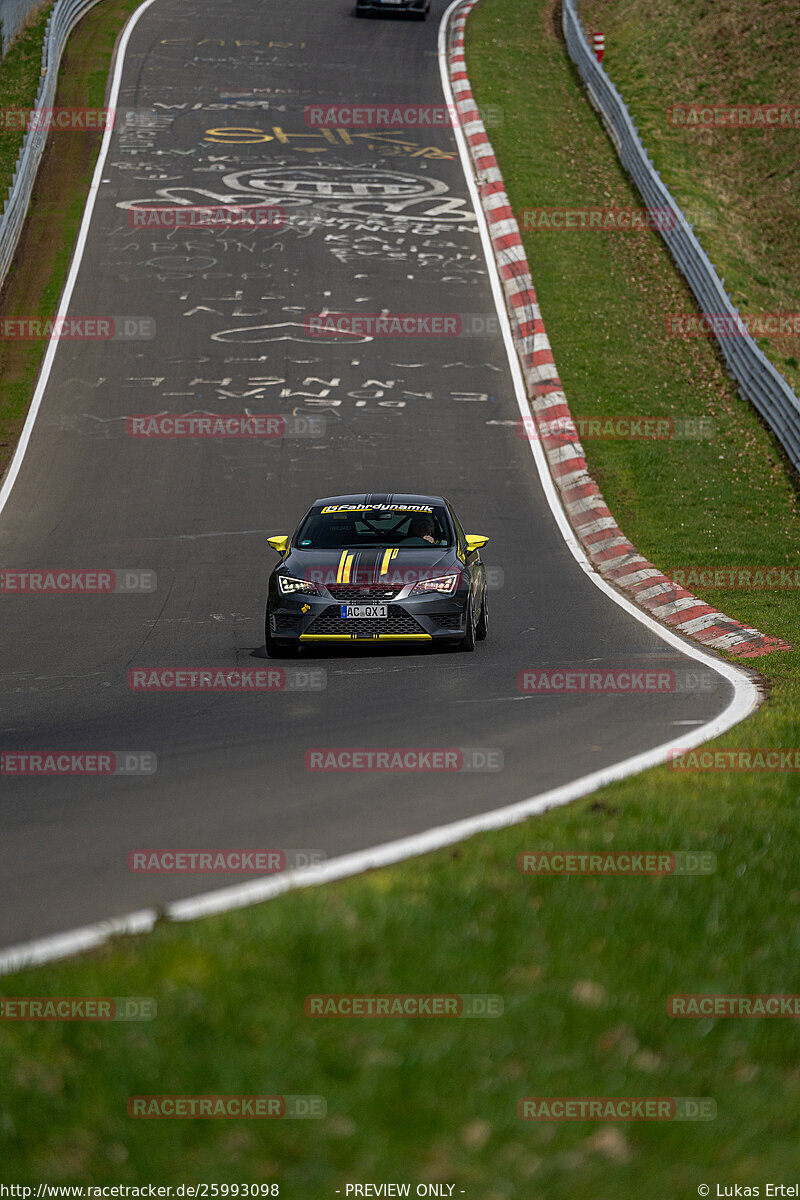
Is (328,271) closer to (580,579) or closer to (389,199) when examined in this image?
(389,199)

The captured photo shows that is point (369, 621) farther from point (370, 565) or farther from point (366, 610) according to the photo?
point (370, 565)

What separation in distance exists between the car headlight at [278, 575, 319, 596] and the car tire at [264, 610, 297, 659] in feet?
0.96

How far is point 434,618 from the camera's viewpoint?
13.1 m

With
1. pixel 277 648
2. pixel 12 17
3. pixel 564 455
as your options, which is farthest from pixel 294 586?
pixel 12 17

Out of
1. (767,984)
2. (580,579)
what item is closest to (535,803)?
(767,984)

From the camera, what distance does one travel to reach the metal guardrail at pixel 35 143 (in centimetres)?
2983

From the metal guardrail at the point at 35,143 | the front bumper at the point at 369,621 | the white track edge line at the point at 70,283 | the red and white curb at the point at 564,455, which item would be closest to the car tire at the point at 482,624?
the front bumper at the point at 369,621

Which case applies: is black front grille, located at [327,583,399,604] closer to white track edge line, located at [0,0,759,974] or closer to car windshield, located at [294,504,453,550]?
car windshield, located at [294,504,453,550]

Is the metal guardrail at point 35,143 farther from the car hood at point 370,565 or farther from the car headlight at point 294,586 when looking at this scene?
the car headlight at point 294,586

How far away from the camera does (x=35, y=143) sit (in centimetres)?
3425

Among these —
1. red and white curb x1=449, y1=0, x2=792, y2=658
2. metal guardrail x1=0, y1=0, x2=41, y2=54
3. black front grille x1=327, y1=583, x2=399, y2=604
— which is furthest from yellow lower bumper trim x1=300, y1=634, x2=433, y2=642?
metal guardrail x1=0, y1=0, x2=41, y2=54

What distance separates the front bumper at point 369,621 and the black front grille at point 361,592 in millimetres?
32

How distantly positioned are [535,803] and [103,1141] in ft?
13.4

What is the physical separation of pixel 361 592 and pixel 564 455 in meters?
10.9
